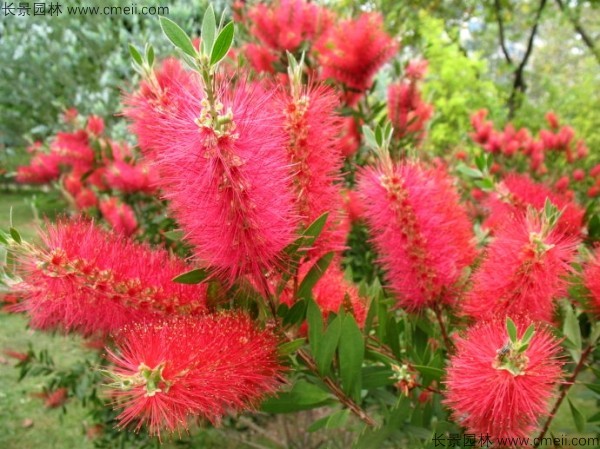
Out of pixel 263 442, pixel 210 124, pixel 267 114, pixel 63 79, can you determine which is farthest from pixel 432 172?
pixel 63 79

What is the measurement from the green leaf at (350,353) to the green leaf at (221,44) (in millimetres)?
491

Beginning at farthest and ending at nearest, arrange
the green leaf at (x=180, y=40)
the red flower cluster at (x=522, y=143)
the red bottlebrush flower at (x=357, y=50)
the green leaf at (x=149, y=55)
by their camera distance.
Result: the red flower cluster at (x=522, y=143)
the red bottlebrush flower at (x=357, y=50)
the green leaf at (x=149, y=55)
the green leaf at (x=180, y=40)

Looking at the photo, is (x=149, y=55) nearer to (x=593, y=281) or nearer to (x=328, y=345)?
(x=328, y=345)

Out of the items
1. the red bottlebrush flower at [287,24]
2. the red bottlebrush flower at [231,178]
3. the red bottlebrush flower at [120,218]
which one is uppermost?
the red bottlebrush flower at [287,24]

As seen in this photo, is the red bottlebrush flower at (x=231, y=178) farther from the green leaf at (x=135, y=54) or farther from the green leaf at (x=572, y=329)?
the green leaf at (x=572, y=329)

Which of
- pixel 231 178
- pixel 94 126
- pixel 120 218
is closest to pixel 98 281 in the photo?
pixel 231 178

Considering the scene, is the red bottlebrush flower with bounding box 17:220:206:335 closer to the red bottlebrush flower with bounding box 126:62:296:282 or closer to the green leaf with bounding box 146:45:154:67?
the red bottlebrush flower with bounding box 126:62:296:282

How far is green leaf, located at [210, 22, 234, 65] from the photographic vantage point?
60cm

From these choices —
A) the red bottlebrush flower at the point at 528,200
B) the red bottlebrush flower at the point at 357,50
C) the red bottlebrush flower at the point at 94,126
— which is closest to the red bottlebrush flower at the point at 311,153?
the red bottlebrush flower at the point at 528,200

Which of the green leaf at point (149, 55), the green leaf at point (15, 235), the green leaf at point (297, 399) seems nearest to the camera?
the green leaf at point (15, 235)

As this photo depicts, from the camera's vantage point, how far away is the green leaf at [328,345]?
0.91 m

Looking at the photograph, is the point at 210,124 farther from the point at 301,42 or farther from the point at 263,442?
the point at 263,442

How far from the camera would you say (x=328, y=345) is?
92 centimetres

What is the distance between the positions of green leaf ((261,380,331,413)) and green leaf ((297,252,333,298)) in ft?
0.55
